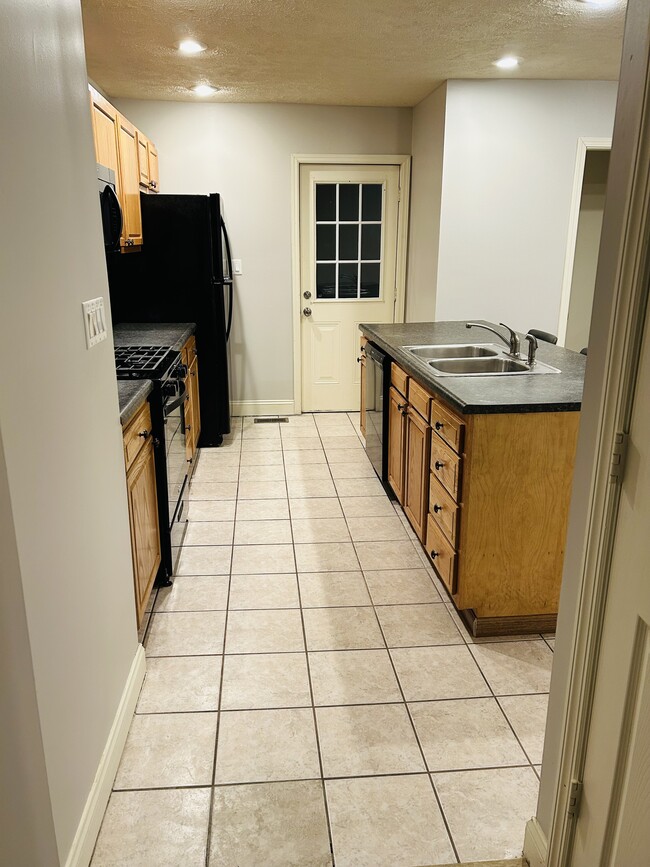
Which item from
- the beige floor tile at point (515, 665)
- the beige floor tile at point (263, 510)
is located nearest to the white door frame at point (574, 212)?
the beige floor tile at point (263, 510)

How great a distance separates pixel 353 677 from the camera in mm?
2254

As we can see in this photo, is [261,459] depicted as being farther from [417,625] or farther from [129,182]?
[417,625]

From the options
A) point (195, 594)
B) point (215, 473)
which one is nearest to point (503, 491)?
point (195, 594)

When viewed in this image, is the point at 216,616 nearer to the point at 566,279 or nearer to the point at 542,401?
the point at 542,401

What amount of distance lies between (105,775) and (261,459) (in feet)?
9.75

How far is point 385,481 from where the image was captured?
387 cm

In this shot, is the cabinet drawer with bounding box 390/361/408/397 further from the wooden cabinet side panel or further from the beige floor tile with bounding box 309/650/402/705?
the beige floor tile with bounding box 309/650/402/705

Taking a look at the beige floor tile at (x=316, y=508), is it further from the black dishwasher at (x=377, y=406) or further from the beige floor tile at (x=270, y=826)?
the beige floor tile at (x=270, y=826)

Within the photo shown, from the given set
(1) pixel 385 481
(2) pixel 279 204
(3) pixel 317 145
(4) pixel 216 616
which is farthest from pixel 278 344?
(4) pixel 216 616

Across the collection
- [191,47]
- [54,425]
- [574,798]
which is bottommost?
[574,798]

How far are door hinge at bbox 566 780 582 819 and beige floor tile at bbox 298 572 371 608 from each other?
1.42 metres

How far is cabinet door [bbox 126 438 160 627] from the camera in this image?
2.28 metres

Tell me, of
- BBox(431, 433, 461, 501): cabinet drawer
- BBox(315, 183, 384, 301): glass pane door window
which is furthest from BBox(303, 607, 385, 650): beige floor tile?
BBox(315, 183, 384, 301): glass pane door window

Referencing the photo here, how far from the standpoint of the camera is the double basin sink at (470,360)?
10.3 ft
